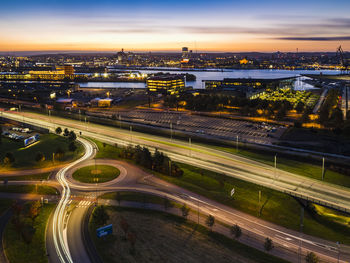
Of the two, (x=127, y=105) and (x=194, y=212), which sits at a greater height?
(x=127, y=105)

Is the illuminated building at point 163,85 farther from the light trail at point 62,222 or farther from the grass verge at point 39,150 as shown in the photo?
the light trail at point 62,222

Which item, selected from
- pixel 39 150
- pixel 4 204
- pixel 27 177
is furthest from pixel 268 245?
pixel 39 150

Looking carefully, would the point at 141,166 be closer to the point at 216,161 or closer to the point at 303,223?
the point at 216,161

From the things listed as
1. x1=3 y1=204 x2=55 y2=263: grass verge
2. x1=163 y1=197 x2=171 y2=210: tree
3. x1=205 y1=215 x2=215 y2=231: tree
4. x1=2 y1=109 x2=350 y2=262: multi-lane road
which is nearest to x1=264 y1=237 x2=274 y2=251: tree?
x1=2 y1=109 x2=350 y2=262: multi-lane road

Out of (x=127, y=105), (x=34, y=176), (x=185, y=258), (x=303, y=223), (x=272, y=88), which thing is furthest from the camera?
(x=272, y=88)

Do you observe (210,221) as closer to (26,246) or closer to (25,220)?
(26,246)

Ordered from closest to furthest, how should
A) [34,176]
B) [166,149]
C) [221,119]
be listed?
[34,176] < [166,149] < [221,119]

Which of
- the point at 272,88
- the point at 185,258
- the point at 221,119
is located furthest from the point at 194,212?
the point at 272,88

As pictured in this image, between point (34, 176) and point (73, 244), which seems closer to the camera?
point (73, 244)
